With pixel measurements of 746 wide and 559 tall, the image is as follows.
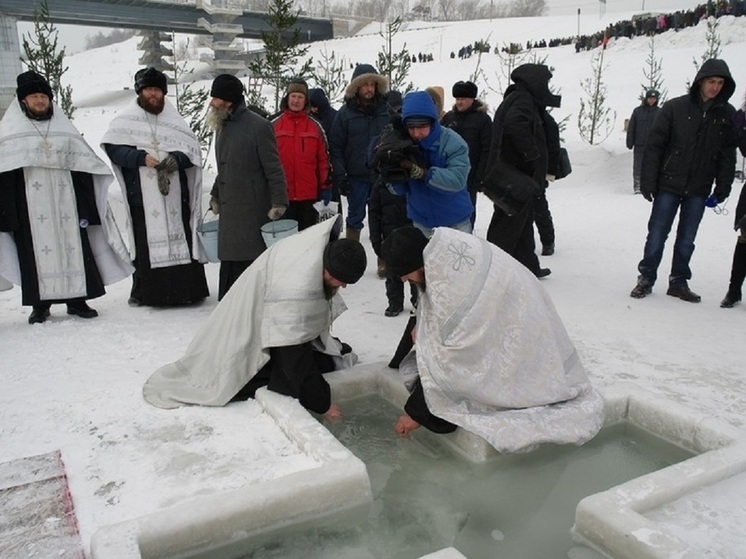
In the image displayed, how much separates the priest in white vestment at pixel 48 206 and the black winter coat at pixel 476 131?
2914 mm

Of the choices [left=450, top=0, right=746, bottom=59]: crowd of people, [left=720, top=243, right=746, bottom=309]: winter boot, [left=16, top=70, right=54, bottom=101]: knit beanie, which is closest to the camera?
[left=16, top=70, right=54, bottom=101]: knit beanie

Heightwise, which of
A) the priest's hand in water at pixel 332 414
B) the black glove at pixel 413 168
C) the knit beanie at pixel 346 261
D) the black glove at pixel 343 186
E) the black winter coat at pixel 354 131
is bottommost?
the priest's hand in water at pixel 332 414

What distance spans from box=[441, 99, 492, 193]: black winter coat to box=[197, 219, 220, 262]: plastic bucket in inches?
88.5

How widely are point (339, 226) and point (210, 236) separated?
6.23ft

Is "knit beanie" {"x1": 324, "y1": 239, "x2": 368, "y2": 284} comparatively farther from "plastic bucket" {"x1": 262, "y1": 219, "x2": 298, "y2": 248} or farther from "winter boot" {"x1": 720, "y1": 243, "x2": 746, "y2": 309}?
"winter boot" {"x1": 720, "y1": 243, "x2": 746, "y2": 309}

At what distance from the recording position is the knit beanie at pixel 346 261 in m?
3.07

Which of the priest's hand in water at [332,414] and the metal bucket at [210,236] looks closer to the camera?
the priest's hand in water at [332,414]

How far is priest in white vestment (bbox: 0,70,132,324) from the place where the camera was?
15.4ft

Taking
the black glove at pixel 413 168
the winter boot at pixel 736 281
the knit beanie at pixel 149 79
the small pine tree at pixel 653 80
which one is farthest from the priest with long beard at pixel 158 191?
the small pine tree at pixel 653 80

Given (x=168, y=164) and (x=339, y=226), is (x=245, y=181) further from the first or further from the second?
(x=339, y=226)

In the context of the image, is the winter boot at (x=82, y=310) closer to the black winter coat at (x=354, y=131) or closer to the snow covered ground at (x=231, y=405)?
the snow covered ground at (x=231, y=405)

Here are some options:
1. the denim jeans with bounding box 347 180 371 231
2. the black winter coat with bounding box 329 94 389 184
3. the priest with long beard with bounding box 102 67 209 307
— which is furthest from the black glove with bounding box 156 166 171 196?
the denim jeans with bounding box 347 180 371 231

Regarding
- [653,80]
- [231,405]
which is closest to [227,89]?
[231,405]

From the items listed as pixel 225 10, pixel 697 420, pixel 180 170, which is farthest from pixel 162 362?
pixel 225 10
